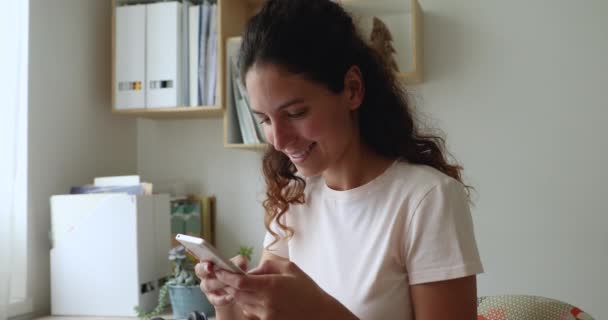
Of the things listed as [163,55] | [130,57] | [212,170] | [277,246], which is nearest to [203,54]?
[163,55]

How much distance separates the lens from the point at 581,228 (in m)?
1.87

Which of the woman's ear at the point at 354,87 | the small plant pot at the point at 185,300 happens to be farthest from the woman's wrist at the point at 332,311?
the small plant pot at the point at 185,300

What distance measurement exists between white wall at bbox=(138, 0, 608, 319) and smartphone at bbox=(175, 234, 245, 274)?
4.14ft

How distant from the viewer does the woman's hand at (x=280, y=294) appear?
84cm

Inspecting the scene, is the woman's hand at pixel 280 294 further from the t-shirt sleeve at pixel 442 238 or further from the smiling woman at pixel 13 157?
the smiling woman at pixel 13 157

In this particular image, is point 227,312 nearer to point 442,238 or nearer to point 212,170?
point 442,238

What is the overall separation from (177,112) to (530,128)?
1.19 metres

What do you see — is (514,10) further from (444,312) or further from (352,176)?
(444,312)

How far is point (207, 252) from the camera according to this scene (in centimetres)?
83

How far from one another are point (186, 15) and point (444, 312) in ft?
4.95

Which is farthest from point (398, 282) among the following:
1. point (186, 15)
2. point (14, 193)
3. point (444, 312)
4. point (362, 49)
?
point (186, 15)

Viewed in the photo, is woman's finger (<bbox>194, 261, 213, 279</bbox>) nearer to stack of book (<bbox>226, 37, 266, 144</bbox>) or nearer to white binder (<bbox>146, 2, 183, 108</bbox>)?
stack of book (<bbox>226, 37, 266, 144</bbox>)

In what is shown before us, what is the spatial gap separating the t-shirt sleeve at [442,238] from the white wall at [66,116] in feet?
4.36

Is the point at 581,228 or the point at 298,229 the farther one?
the point at 581,228
